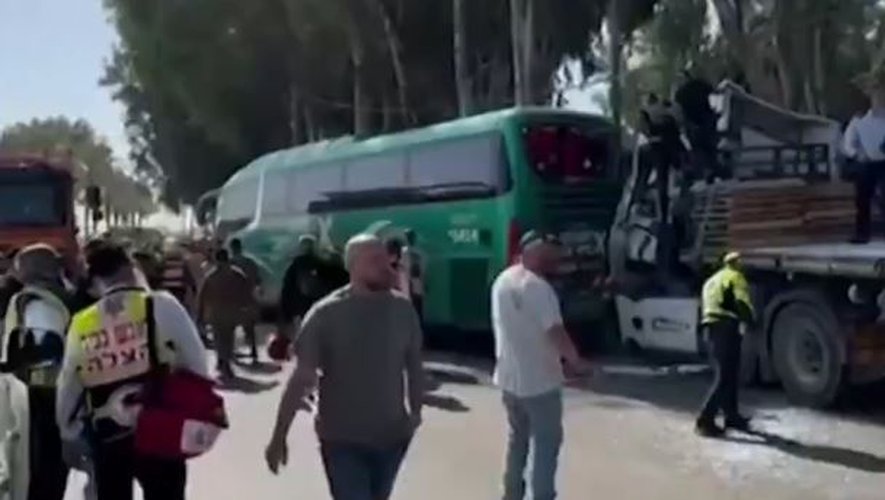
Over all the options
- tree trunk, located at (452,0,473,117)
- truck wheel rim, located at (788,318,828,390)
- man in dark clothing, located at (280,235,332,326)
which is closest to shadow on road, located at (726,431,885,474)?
truck wheel rim, located at (788,318,828,390)

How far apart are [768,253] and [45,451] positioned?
358 inches

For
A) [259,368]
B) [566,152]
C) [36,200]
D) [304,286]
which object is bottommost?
[259,368]

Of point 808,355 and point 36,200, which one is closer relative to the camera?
point 808,355

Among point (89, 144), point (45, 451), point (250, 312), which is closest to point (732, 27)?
point (250, 312)

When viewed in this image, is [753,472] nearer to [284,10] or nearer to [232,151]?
[284,10]

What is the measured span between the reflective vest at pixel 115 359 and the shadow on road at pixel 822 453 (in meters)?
6.60

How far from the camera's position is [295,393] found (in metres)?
6.64

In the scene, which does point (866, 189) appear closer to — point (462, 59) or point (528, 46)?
point (528, 46)

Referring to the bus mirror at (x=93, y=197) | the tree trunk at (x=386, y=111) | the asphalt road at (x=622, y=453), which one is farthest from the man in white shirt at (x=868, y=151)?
the tree trunk at (x=386, y=111)

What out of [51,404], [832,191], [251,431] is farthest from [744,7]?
[51,404]

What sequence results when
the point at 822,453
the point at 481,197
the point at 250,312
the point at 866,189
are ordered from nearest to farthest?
the point at 822,453
the point at 866,189
the point at 250,312
the point at 481,197

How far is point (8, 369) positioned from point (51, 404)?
265mm

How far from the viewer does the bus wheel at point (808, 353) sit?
14539 millimetres

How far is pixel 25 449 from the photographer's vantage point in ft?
19.6
